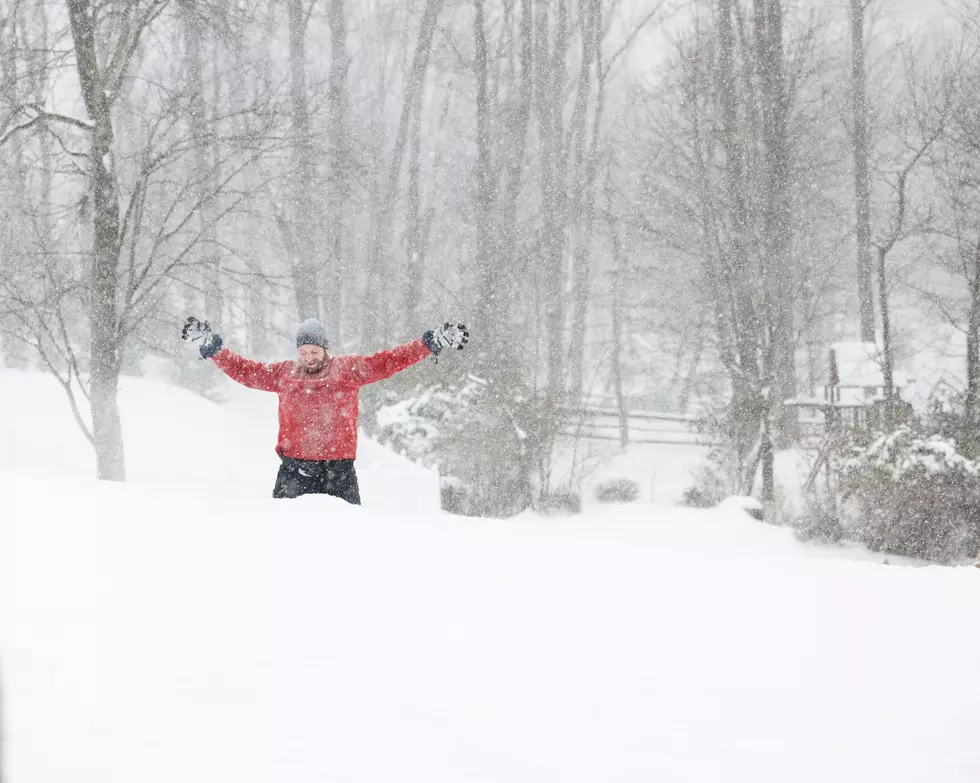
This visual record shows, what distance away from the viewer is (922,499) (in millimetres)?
7035

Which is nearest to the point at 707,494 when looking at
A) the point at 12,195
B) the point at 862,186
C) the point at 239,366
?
the point at 239,366

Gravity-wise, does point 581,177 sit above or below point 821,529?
above

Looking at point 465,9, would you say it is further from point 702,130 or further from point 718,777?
point 718,777

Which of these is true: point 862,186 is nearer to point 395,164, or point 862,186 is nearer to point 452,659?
point 395,164

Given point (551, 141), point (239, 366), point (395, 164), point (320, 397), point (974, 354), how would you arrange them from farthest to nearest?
point (551, 141) < point (395, 164) < point (974, 354) < point (239, 366) < point (320, 397)

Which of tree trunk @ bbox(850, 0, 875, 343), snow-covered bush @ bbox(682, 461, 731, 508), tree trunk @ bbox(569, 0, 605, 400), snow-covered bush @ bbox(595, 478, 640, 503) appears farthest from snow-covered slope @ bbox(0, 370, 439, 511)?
tree trunk @ bbox(850, 0, 875, 343)

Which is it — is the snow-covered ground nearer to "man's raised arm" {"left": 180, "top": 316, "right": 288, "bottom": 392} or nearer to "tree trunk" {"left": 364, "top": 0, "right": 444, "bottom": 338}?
"man's raised arm" {"left": 180, "top": 316, "right": 288, "bottom": 392}

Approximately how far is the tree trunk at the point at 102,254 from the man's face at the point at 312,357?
144 inches

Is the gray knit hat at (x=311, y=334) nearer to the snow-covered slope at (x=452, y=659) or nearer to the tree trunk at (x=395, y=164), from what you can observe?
the snow-covered slope at (x=452, y=659)

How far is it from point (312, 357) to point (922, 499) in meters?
5.74

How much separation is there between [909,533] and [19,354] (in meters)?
14.3


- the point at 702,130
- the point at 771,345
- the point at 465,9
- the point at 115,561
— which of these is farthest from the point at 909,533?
the point at 465,9

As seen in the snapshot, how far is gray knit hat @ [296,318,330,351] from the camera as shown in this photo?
4480 millimetres

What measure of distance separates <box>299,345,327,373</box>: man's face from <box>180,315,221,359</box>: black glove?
0.57 m
